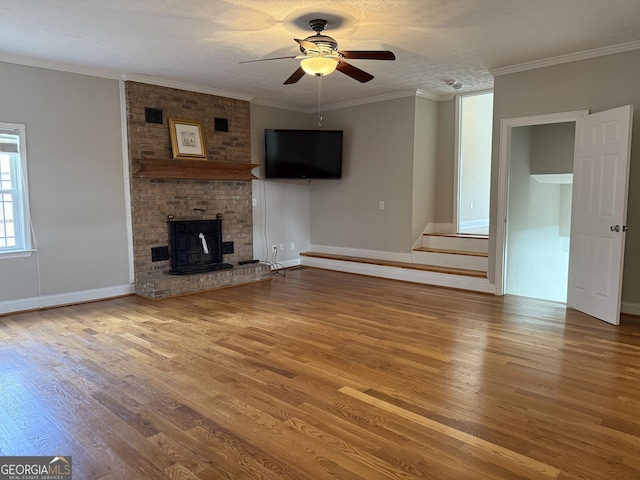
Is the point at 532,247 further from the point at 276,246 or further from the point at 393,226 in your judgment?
the point at 276,246

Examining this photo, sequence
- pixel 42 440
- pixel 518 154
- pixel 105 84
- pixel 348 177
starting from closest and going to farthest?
1. pixel 42 440
2. pixel 105 84
3. pixel 518 154
4. pixel 348 177

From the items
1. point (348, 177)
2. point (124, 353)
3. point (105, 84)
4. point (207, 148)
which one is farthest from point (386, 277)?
point (105, 84)

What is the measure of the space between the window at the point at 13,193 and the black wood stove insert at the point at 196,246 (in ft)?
5.49

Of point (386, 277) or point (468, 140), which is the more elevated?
point (468, 140)

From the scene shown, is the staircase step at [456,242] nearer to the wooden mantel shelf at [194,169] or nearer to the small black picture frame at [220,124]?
the wooden mantel shelf at [194,169]

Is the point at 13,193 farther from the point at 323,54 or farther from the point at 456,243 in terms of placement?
the point at 456,243

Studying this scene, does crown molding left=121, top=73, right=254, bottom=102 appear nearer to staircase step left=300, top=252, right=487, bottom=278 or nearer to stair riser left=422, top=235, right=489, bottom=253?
staircase step left=300, top=252, right=487, bottom=278

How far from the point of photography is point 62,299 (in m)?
5.16

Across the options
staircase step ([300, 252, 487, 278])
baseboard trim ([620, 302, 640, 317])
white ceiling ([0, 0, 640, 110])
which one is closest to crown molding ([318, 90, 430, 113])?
white ceiling ([0, 0, 640, 110])

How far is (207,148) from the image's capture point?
635cm

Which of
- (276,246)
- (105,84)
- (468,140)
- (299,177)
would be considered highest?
(105,84)

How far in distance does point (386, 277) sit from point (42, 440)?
502 cm

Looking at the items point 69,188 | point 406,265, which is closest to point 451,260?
point 406,265

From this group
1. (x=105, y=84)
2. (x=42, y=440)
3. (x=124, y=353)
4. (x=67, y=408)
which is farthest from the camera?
(x=105, y=84)
